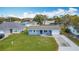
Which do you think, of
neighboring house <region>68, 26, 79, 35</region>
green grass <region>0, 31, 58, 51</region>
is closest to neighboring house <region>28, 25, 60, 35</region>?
green grass <region>0, 31, 58, 51</region>

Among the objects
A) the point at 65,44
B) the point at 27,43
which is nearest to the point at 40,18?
the point at 27,43

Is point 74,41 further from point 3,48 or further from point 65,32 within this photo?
point 3,48

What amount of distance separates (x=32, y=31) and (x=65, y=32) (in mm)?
473

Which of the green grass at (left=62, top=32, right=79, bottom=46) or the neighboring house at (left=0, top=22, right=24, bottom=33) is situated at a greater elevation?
the neighboring house at (left=0, top=22, right=24, bottom=33)

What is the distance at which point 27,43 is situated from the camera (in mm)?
5762

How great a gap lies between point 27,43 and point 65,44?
0.54 m

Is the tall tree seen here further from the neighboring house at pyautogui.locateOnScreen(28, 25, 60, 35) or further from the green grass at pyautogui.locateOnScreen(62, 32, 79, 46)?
the green grass at pyautogui.locateOnScreen(62, 32, 79, 46)

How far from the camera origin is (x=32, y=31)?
581cm

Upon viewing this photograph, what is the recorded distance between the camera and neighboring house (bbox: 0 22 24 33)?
5.78 metres

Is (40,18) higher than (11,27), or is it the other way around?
(40,18)

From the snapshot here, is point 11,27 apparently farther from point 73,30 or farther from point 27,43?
point 73,30

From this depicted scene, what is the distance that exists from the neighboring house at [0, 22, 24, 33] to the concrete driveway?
0.51m

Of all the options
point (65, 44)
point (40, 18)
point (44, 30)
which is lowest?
point (65, 44)
